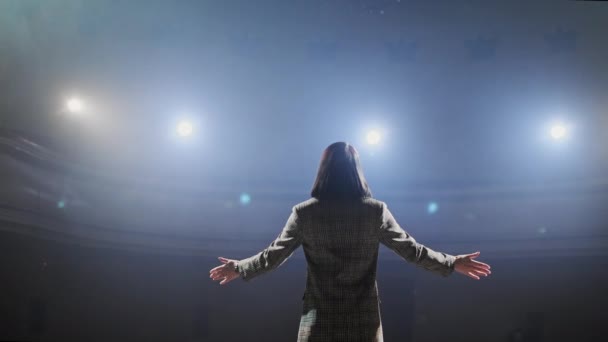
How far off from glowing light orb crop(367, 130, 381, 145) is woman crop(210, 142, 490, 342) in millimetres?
4133

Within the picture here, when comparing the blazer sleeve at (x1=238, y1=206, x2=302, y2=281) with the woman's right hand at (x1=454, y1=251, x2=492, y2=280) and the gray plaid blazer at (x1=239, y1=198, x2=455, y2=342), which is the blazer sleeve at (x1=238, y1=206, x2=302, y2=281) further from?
the woman's right hand at (x1=454, y1=251, x2=492, y2=280)

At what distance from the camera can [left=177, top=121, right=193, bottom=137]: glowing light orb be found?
18.2 feet

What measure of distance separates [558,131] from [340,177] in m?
5.04

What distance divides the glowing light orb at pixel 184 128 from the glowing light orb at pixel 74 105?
132 cm

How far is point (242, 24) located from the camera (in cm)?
482

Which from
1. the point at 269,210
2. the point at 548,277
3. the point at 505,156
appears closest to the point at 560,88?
the point at 505,156

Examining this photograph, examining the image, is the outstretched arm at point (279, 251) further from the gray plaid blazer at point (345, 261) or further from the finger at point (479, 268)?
the finger at point (479, 268)

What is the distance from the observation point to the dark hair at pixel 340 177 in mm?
1556

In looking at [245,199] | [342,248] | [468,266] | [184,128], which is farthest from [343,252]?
[245,199]

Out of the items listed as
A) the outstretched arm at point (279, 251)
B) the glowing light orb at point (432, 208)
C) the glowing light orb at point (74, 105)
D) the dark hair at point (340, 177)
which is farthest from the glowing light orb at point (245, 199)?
the dark hair at point (340, 177)

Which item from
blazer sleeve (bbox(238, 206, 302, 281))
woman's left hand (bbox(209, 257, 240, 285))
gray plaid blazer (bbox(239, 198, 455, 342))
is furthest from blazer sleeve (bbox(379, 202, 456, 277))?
woman's left hand (bbox(209, 257, 240, 285))

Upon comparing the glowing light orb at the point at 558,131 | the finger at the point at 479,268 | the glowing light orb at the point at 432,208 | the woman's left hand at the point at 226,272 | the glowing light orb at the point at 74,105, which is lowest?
the woman's left hand at the point at 226,272

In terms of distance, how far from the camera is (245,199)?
6.26 m

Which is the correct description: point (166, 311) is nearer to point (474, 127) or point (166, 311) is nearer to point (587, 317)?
point (474, 127)
